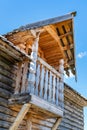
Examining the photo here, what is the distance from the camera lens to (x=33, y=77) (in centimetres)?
652

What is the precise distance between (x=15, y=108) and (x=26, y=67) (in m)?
1.30

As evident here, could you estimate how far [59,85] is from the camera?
8.12 metres

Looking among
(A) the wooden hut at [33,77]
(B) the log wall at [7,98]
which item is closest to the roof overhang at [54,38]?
(A) the wooden hut at [33,77]

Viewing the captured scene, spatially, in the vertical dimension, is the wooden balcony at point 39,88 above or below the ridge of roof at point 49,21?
below

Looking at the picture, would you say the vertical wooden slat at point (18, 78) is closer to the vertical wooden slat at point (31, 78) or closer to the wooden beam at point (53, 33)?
the vertical wooden slat at point (31, 78)

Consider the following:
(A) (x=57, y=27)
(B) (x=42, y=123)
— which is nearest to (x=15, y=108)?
(B) (x=42, y=123)

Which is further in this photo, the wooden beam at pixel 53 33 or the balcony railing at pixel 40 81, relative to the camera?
the wooden beam at pixel 53 33

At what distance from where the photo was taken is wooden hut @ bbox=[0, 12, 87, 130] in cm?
634

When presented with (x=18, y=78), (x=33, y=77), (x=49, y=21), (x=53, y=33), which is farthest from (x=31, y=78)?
(x=53, y=33)

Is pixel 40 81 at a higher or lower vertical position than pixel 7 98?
higher

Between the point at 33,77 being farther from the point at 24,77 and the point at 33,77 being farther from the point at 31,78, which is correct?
the point at 24,77

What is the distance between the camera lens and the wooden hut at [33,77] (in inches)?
250

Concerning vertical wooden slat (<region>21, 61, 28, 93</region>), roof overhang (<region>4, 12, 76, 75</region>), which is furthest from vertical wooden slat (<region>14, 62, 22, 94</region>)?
roof overhang (<region>4, 12, 76, 75</region>)

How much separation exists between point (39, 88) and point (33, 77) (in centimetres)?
58
